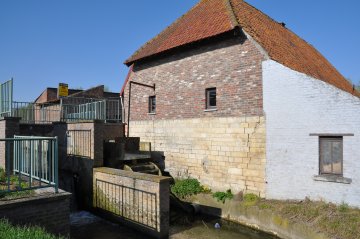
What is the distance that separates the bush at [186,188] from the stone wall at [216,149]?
0.27 metres

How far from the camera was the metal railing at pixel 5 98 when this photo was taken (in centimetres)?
1035

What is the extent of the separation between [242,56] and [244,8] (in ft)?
14.1

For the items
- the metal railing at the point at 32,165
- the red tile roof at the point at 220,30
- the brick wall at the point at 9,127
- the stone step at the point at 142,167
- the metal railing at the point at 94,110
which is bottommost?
the stone step at the point at 142,167

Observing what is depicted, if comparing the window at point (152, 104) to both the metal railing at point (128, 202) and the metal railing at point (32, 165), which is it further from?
the metal railing at point (32, 165)

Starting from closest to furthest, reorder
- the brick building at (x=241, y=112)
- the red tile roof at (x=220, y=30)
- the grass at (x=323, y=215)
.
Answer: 1. the grass at (x=323, y=215)
2. the brick building at (x=241, y=112)
3. the red tile roof at (x=220, y=30)

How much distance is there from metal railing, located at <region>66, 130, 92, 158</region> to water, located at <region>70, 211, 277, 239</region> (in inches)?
90.1

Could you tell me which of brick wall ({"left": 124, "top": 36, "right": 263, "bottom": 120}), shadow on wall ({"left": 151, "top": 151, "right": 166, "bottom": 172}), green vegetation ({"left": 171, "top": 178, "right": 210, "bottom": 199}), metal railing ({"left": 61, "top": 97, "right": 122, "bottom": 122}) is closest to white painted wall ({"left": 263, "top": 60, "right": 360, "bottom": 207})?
brick wall ({"left": 124, "top": 36, "right": 263, "bottom": 120})

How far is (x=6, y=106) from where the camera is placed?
10930mm

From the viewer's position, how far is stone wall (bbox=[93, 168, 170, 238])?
8.13m

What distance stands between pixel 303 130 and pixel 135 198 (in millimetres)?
5291

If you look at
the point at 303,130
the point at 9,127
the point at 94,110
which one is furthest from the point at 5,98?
the point at 303,130

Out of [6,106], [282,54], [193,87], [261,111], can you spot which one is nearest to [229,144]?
[261,111]

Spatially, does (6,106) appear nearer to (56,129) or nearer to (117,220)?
(56,129)

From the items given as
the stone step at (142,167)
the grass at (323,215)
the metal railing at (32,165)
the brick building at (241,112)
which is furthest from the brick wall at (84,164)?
the grass at (323,215)
